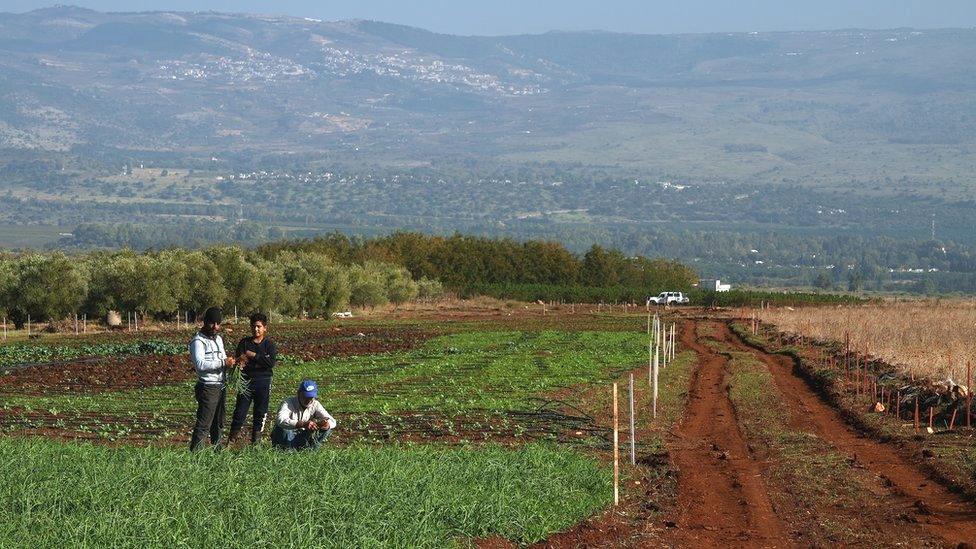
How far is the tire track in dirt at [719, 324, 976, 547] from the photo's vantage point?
15180 millimetres

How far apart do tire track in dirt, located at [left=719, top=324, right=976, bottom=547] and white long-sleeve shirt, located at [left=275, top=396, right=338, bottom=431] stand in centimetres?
672

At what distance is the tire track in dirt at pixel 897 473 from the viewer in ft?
49.8

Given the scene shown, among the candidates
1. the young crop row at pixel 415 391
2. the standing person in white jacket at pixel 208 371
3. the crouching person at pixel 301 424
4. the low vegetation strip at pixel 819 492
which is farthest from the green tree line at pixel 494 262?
the crouching person at pixel 301 424

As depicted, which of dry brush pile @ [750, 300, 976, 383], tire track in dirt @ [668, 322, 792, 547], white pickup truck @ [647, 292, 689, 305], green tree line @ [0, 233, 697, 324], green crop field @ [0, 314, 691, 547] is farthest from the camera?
white pickup truck @ [647, 292, 689, 305]

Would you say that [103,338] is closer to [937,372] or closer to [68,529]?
[937,372]

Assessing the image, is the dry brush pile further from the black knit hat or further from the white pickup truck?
the white pickup truck

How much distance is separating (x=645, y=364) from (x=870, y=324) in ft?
60.7

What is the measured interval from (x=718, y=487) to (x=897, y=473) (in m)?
2.83

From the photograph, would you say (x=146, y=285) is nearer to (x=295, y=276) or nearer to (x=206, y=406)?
(x=295, y=276)

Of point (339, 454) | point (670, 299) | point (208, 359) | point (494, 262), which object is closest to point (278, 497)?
point (339, 454)

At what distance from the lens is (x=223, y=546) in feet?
36.0

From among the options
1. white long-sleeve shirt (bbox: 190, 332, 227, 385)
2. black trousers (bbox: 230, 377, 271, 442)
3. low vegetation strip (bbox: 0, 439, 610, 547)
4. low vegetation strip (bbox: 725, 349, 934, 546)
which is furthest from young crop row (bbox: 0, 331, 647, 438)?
low vegetation strip (bbox: 0, 439, 610, 547)

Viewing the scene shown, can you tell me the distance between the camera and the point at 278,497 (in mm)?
12766

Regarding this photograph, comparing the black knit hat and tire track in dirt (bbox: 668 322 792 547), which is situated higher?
the black knit hat
